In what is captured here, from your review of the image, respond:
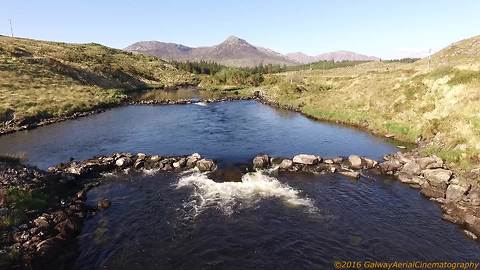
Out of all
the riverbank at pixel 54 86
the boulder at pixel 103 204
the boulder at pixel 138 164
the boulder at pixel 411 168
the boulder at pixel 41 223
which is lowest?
the boulder at pixel 103 204

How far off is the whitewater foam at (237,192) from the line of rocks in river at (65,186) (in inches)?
152

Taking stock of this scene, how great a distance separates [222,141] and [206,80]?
10545 cm

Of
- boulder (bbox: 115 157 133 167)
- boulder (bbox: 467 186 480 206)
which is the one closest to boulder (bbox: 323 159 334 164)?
boulder (bbox: 467 186 480 206)

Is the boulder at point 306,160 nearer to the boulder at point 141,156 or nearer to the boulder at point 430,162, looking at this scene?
the boulder at point 430,162

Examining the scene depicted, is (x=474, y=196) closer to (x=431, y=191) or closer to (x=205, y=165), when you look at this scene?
(x=431, y=191)

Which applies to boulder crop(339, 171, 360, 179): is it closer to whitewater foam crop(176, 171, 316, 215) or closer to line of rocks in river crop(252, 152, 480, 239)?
line of rocks in river crop(252, 152, 480, 239)

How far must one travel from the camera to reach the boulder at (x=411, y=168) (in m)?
33.5

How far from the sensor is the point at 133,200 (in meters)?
28.4

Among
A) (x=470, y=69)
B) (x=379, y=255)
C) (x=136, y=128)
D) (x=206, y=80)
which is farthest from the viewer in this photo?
(x=206, y=80)

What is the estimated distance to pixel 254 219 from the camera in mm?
24859

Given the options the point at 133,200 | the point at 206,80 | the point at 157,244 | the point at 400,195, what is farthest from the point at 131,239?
the point at 206,80

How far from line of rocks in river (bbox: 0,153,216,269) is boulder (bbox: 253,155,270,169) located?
420cm

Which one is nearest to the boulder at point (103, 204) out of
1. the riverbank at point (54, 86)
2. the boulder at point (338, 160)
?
the boulder at point (338, 160)

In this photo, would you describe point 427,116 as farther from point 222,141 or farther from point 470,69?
point 222,141
